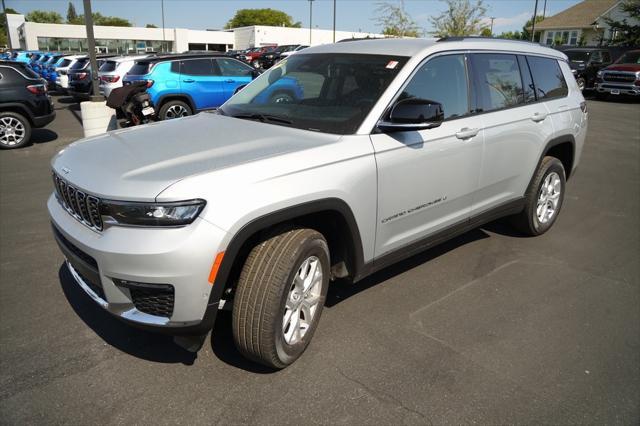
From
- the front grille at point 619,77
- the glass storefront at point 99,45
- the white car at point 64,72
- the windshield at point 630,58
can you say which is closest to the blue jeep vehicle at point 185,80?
the white car at point 64,72

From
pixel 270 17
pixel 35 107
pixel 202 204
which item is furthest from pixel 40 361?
pixel 270 17

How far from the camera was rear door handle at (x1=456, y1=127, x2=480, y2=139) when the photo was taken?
12.3ft

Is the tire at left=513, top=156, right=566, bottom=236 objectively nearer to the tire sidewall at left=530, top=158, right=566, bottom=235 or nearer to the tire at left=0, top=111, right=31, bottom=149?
the tire sidewall at left=530, top=158, right=566, bottom=235

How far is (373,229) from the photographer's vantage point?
3.20m

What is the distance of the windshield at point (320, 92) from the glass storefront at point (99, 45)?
55966 millimetres

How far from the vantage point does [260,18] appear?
4852 inches

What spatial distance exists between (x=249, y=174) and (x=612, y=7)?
2229 inches

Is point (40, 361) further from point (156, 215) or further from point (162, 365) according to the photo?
point (156, 215)

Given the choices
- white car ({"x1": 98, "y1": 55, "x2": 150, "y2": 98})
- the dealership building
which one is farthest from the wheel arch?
the dealership building

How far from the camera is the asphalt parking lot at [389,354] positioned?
8.73ft

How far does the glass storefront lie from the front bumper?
57.6 m

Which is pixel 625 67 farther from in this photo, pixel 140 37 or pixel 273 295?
pixel 140 37

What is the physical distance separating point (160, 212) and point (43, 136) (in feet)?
34.4

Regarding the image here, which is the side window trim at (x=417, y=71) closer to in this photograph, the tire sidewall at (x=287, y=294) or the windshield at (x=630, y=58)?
the tire sidewall at (x=287, y=294)
